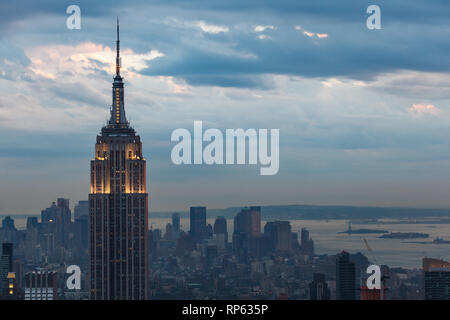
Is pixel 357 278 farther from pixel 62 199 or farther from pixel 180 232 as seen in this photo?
pixel 62 199

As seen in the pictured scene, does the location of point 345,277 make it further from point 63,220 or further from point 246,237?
point 63,220

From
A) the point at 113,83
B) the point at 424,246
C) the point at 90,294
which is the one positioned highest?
the point at 113,83

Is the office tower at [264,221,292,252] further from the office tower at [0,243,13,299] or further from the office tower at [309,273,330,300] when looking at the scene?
the office tower at [0,243,13,299]

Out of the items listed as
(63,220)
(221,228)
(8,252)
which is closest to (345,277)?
(221,228)

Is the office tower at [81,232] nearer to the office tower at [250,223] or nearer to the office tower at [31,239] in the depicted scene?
the office tower at [31,239]

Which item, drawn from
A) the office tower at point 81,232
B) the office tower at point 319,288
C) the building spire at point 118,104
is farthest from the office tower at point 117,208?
the office tower at point 319,288
